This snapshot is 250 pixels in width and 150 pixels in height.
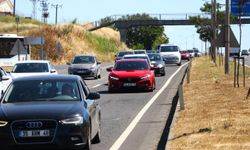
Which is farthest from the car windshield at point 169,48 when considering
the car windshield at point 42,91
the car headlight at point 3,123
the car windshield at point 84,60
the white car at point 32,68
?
the car headlight at point 3,123

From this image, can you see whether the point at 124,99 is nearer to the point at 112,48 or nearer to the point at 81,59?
the point at 81,59

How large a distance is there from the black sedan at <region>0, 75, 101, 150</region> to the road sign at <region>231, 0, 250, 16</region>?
571 inches

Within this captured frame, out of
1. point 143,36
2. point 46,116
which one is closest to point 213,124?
point 46,116

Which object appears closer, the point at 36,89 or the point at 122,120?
the point at 36,89

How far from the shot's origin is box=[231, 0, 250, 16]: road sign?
2594 centimetres

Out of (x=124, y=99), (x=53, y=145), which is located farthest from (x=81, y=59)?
(x=53, y=145)

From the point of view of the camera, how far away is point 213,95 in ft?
78.1

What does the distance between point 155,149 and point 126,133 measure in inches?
98.1

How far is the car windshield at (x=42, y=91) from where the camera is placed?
1228 cm

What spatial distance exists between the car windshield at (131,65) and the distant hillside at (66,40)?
6047 centimetres

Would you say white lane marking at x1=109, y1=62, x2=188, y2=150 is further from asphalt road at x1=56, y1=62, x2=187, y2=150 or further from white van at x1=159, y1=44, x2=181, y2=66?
white van at x1=159, y1=44, x2=181, y2=66

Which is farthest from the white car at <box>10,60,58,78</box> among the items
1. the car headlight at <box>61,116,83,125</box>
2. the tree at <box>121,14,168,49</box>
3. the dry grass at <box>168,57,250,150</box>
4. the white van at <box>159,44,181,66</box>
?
the tree at <box>121,14,168,49</box>

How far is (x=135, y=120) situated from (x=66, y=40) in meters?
89.1

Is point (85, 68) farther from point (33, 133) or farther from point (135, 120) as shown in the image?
point (33, 133)
